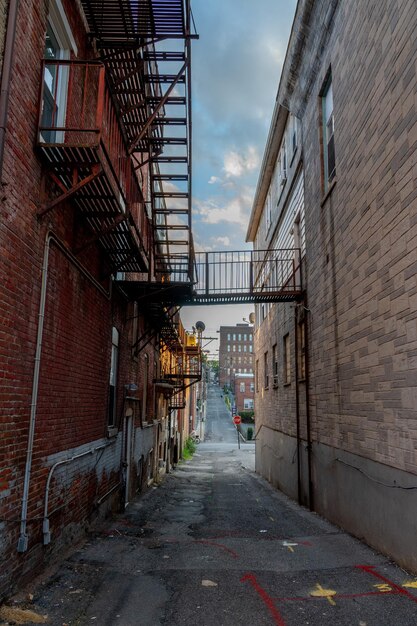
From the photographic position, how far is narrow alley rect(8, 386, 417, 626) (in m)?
4.45

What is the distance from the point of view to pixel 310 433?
1110cm

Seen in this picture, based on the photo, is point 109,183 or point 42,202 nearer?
point 42,202

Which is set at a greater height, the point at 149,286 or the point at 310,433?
the point at 149,286

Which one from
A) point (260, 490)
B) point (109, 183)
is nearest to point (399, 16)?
point (109, 183)

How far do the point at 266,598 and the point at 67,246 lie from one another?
4.82m

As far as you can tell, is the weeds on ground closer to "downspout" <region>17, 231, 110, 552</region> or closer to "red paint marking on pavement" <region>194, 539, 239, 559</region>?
"red paint marking on pavement" <region>194, 539, 239, 559</region>

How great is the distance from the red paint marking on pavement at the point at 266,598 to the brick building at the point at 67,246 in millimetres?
2371

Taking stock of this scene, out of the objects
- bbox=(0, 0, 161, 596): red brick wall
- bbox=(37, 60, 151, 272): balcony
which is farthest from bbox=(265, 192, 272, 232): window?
bbox=(0, 0, 161, 596): red brick wall

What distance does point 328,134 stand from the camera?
10547 millimetres

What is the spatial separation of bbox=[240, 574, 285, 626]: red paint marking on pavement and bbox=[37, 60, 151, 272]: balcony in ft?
15.5

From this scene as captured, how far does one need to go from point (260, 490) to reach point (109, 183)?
43.0 feet

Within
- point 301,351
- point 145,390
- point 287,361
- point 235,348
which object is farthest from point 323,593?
point 235,348

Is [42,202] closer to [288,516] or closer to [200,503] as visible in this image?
[288,516]

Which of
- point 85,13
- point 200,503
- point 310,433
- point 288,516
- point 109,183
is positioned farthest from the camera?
point 200,503
